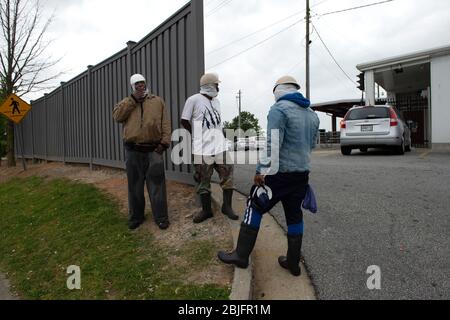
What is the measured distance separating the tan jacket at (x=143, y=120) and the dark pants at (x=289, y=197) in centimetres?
179

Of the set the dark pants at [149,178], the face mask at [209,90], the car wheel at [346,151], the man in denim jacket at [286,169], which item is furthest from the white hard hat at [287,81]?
the car wheel at [346,151]

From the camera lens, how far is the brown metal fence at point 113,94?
556 cm

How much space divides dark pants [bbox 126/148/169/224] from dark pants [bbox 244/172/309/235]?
5.53 feet

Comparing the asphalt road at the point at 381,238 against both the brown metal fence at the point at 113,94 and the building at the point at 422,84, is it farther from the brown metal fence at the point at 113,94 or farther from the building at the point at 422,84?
the building at the point at 422,84

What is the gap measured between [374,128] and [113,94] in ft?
25.6

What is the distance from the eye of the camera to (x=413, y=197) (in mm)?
5352

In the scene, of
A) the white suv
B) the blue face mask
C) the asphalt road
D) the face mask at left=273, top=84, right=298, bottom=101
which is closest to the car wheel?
the white suv

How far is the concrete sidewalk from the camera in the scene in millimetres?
3014

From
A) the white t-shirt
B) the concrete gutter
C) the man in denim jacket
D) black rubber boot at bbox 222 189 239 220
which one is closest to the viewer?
the man in denim jacket

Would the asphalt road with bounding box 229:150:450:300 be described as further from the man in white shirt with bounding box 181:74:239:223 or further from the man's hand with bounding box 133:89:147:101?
the man's hand with bounding box 133:89:147:101

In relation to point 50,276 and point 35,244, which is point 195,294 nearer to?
point 50,276

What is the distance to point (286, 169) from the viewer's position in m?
3.17

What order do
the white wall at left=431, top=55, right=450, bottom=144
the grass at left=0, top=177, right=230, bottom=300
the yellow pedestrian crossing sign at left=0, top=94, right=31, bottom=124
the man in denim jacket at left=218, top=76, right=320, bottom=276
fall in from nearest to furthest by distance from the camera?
the man in denim jacket at left=218, top=76, right=320, bottom=276
the grass at left=0, top=177, right=230, bottom=300
the yellow pedestrian crossing sign at left=0, top=94, right=31, bottom=124
the white wall at left=431, top=55, right=450, bottom=144
